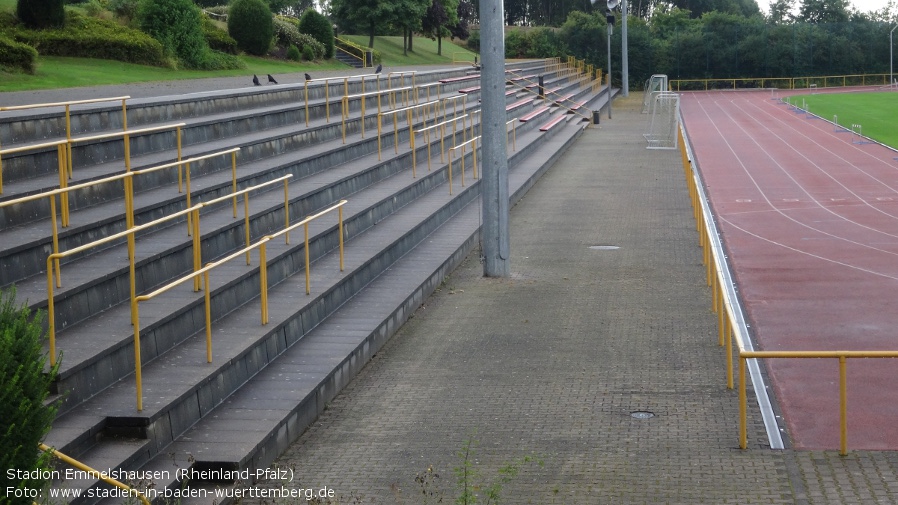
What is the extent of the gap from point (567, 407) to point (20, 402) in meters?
6.20

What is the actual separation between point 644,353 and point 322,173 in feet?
29.4

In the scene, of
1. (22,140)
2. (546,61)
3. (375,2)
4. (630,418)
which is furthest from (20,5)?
(546,61)

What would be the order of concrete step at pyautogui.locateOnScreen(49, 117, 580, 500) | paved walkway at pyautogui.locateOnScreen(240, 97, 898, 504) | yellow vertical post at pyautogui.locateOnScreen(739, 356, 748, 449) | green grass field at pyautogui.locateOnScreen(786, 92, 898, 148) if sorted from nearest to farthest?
concrete step at pyautogui.locateOnScreen(49, 117, 580, 500)
paved walkway at pyautogui.locateOnScreen(240, 97, 898, 504)
yellow vertical post at pyautogui.locateOnScreen(739, 356, 748, 449)
green grass field at pyautogui.locateOnScreen(786, 92, 898, 148)

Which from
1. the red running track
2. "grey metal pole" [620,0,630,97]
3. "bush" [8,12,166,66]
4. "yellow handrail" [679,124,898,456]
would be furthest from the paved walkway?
"grey metal pole" [620,0,630,97]

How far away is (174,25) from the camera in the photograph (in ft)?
121

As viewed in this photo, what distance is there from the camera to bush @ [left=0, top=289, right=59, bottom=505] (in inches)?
209

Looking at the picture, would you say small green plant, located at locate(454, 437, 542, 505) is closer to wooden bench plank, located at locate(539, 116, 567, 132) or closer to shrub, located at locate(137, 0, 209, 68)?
shrub, located at locate(137, 0, 209, 68)

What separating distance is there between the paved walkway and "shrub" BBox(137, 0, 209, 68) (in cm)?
2174

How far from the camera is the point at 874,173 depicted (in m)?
31.0

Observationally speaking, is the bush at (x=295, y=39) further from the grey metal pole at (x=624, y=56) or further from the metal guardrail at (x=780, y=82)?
the metal guardrail at (x=780, y=82)

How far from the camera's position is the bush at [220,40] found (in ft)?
138

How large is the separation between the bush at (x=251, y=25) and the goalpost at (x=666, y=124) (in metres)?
16.0

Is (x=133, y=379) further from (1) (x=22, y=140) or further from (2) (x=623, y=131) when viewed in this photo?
(2) (x=623, y=131)

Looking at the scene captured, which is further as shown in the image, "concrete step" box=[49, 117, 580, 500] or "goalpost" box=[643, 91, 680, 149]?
"goalpost" box=[643, 91, 680, 149]
